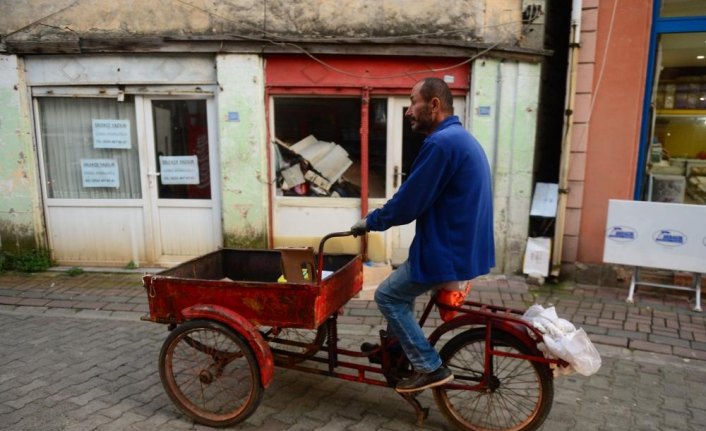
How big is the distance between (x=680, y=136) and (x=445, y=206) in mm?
5595

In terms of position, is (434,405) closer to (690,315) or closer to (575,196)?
(690,315)

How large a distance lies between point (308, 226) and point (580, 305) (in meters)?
3.52

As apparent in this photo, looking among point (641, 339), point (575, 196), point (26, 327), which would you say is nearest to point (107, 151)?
point (26, 327)

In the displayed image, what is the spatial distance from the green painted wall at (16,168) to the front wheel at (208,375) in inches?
181

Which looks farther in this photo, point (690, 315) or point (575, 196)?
point (575, 196)

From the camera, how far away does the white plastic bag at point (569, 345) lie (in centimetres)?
279

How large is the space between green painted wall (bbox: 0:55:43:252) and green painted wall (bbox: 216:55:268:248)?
105 inches

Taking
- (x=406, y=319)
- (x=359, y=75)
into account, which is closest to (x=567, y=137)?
(x=359, y=75)

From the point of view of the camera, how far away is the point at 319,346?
3.53 metres

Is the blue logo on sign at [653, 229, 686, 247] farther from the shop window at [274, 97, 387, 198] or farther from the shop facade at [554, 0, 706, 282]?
the shop window at [274, 97, 387, 198]

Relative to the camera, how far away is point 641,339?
469cm

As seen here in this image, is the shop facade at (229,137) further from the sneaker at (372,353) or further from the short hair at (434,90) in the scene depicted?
the short hair at (434,90)

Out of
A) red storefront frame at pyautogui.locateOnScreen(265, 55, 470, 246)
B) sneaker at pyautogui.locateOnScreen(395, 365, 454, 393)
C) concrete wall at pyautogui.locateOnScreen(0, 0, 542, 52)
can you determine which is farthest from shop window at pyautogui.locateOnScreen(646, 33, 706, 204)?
sneaker at pyautogui.locateOnScreen(395, 365, 454, 393)

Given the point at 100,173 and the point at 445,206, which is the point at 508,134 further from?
the point at 100,173
